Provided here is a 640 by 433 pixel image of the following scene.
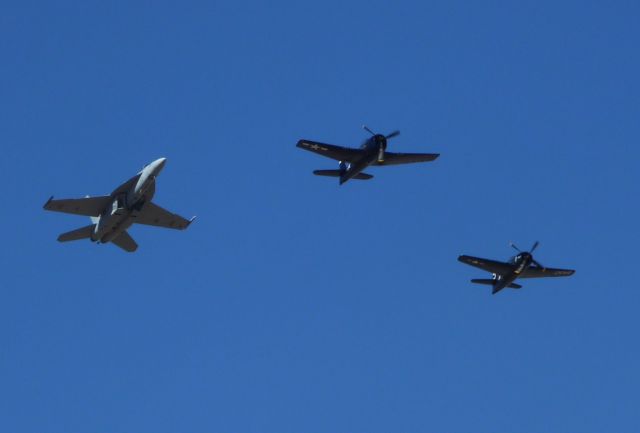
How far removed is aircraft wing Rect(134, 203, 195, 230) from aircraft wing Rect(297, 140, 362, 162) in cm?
1282

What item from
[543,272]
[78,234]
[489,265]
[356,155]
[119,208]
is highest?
[356,155]

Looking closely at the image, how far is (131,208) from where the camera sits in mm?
92312

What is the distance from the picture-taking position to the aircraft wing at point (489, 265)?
97.9m

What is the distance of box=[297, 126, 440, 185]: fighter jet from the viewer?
94.2 metres

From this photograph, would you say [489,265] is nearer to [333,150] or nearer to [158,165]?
[333,150]

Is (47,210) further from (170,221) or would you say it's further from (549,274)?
(549,274)

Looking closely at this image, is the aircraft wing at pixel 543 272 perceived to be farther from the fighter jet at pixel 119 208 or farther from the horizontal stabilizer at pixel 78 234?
the horizontal stabilizer at pixel 78 234

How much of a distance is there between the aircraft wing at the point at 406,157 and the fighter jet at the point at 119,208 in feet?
64.9

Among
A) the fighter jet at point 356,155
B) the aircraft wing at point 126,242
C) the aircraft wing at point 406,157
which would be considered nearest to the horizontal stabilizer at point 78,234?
the aircraft wing at point 126,242

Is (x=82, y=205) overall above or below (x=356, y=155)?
below

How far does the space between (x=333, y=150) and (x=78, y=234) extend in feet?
75.9

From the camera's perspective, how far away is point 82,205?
310 feet

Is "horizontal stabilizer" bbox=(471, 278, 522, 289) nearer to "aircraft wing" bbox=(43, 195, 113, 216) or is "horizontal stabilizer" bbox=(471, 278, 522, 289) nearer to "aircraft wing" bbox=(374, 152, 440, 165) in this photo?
"aircraft wing" bbox=(374, 152, 440, 165)

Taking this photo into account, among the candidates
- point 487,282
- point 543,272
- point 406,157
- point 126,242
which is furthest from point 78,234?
point 543,272
